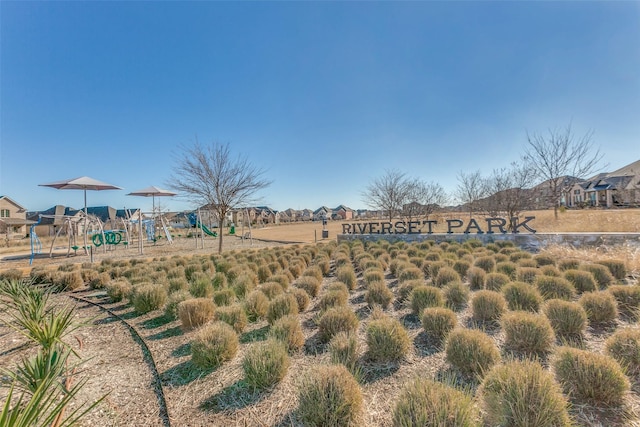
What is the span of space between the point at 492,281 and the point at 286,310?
14.7 ft

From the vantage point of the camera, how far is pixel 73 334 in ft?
15.0

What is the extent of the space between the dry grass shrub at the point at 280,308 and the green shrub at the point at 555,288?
4650 mm

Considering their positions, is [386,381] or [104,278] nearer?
[386,381]

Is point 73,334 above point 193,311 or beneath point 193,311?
beneath

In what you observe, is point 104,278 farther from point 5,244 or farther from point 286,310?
point 5,244

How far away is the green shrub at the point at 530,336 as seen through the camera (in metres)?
3.45

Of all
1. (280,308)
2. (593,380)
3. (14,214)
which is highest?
(14,214)

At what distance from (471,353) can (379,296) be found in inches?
97.6

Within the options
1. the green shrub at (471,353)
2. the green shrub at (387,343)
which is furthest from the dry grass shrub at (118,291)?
the green shrub at (471,353)

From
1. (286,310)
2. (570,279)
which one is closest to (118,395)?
(286,310)

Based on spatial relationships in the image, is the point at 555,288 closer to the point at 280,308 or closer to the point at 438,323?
the point at 438,323

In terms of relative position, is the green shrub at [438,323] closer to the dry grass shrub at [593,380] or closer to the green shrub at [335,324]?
the green shrub at [335,324]

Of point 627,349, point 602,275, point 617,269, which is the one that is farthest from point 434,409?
point 617,269

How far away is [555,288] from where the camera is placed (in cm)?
527
